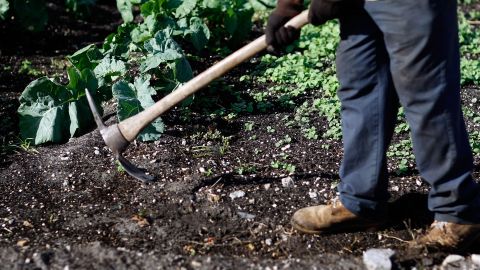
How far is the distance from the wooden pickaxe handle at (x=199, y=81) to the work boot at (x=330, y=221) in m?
0.74

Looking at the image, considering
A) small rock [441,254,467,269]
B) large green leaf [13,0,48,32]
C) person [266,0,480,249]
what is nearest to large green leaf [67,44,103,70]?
large green leaf [13,0,48,32]

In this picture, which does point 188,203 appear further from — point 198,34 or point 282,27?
point 198,34

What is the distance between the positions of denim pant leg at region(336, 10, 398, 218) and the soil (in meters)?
0.25

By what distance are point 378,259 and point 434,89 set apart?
74cm

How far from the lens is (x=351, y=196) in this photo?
3.12 meters

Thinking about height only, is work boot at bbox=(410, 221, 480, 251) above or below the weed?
below

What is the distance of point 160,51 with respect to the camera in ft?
13.9

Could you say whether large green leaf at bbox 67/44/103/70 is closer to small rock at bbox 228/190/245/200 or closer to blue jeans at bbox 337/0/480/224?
small rock at bbox 228/190/245/200

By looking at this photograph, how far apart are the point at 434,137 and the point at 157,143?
167 cm

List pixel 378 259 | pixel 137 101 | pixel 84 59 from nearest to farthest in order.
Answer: pixel 378 259, pixel 137 101, pixel 84 59

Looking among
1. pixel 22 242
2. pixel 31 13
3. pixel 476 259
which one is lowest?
pixel 476 259

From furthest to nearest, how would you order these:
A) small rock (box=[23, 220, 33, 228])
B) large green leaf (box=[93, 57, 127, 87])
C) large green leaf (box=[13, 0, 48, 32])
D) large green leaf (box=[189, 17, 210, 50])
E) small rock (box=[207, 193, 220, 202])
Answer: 1. large green leaf (box=[13, 0, 48, 32])
2. large green leaf (box=[189, 17, 210, 50])
3. large green leaf (box=[93, 57, 127, 87])
4. small rock (box=[207, 193, 220, 202])
5. small rock (box=[23, 220, 33, 228])

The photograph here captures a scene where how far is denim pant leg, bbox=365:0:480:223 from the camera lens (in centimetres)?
267

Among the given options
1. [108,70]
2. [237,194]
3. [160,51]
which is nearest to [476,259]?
[237,194]
